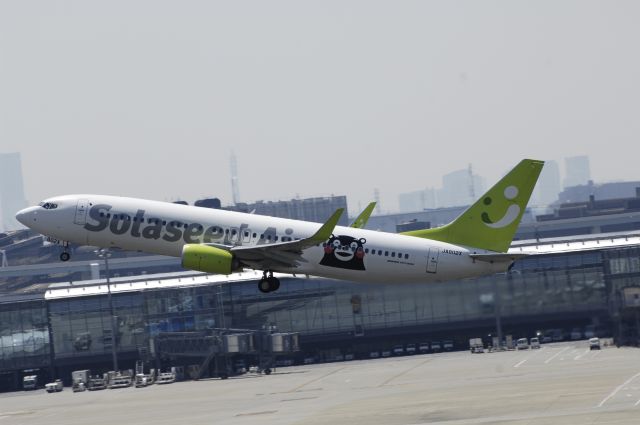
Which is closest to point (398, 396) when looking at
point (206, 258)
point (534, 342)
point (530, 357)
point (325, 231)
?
point (325, 231)

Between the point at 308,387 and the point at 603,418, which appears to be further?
the point at 308,387

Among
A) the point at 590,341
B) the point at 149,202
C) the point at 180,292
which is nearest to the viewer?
the point at 149,202

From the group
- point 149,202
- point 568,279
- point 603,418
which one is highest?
point 149,202

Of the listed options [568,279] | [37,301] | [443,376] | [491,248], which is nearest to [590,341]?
[568,279]

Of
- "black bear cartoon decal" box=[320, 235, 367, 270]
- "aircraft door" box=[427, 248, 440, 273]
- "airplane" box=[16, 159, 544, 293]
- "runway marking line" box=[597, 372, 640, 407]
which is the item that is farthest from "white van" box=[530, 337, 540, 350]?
"black bear cartoon decal" box=[320, 235, 367, 270]

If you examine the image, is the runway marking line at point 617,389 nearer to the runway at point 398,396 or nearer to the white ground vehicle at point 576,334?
the runway at point 398,396

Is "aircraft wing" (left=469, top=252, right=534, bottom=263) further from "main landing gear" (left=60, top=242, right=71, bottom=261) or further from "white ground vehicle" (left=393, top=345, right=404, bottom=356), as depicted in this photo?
"white ground vehicle" (left=393, top=345, right=404, bottom=356)

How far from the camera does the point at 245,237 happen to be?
248 feet

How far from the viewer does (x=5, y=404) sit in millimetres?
109812

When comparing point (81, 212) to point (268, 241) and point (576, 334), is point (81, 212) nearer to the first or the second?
point (268, 241)

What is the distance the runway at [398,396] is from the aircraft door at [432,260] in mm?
8896

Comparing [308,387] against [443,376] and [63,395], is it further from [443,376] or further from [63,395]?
[63,395]

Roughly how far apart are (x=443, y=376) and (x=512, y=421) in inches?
1082

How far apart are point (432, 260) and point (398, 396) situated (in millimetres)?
14626
